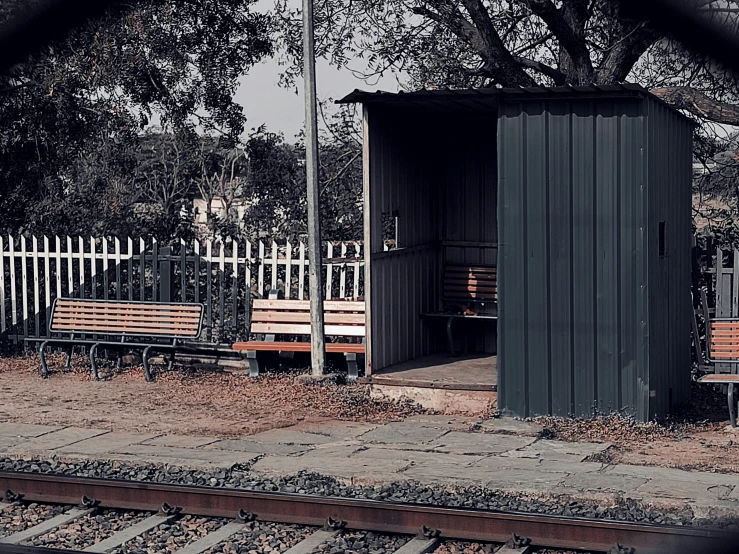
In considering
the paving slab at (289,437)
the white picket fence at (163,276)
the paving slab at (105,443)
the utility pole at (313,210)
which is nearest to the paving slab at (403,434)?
the paving slab at (289,437)

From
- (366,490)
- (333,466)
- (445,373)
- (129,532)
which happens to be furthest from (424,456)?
(445,373)

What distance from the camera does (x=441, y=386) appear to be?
973cm

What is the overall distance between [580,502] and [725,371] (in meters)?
4.79

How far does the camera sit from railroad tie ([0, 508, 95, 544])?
5501 mm

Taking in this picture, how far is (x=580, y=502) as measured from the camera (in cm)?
620

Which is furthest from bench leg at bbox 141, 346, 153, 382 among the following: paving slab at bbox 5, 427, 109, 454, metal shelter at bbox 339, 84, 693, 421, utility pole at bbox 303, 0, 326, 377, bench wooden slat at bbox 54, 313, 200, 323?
metal shelter at bbox 339, 84, 693, 421

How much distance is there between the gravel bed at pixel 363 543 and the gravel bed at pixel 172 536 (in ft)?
2.46

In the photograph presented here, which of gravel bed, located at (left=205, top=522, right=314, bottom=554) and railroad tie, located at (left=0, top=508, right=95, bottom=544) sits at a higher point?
railroad tie, located at (left=0, top=508, right=95, bottom=544)

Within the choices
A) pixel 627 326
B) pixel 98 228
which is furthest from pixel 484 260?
pixel 98 228

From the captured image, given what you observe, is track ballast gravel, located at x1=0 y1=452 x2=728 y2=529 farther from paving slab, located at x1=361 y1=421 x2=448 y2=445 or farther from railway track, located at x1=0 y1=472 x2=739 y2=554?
paving slab, located at x1=361 y1=421 x2=448 y2=445

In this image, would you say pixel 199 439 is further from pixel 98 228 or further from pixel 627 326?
pixel 98 228

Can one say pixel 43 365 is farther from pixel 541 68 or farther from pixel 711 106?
pixel 711 106

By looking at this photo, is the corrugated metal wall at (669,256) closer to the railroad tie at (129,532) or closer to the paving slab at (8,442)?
the railroad tie at (129,532)

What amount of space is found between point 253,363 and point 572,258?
4313 millimetres
